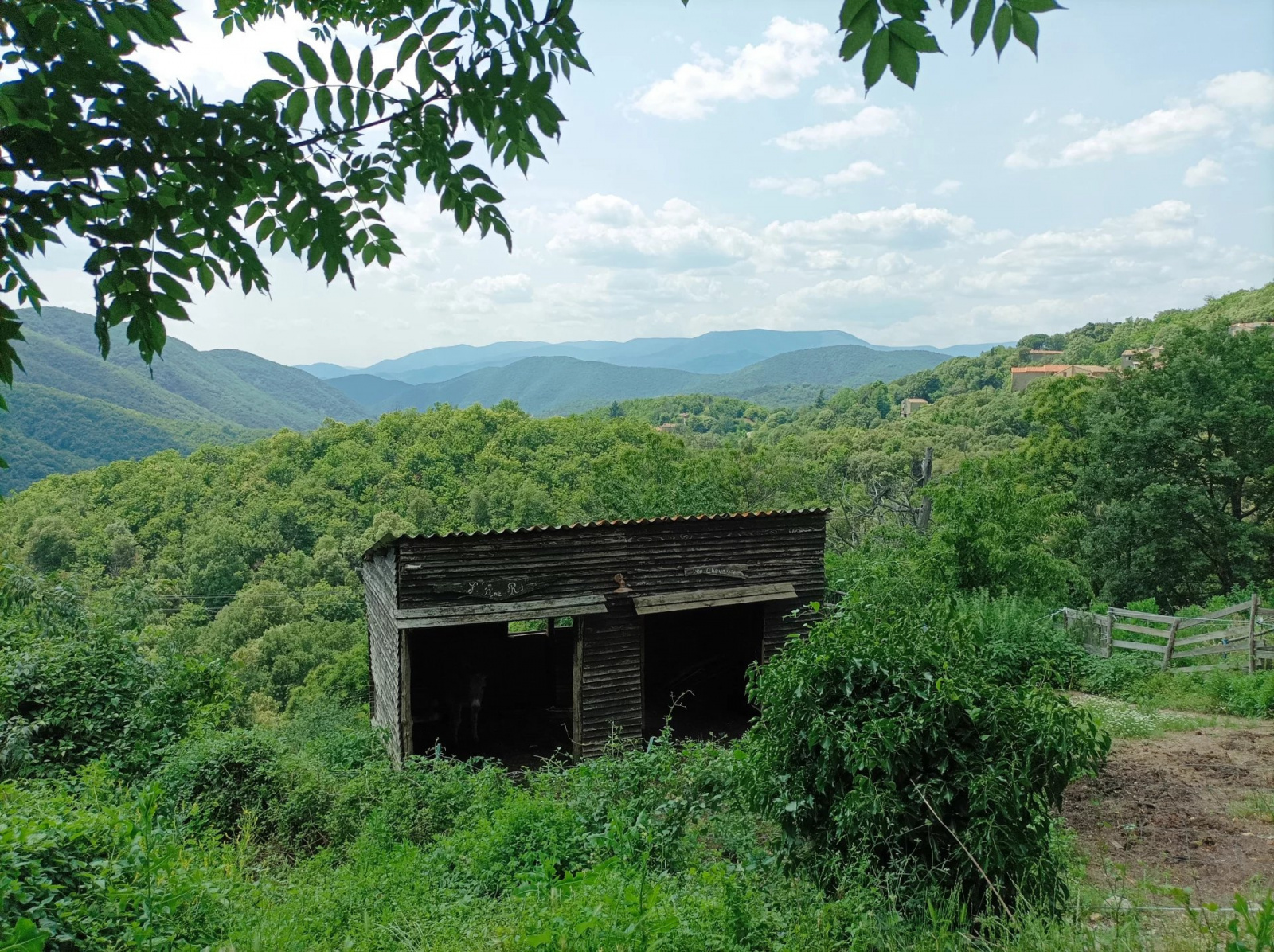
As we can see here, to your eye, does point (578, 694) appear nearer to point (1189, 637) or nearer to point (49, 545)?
point (1189, 637)

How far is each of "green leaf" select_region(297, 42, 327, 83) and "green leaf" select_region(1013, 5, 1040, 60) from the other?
1.76 meters

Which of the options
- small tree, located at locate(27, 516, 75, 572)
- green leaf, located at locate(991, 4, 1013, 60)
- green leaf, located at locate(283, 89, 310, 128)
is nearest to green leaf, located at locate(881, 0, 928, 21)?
green leaf, located at locate(991, 4, 1013, 60)

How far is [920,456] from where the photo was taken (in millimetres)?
52625

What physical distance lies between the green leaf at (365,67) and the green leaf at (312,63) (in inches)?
3.7

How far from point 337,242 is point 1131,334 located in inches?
3430

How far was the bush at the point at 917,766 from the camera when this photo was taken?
4629mm

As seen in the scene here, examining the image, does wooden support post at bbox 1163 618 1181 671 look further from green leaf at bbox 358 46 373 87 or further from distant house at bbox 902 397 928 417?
distant house at bbox 902 397 928 417

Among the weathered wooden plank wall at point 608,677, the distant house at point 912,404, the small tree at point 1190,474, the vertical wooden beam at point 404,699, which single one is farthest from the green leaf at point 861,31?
the distant house at point 912,404

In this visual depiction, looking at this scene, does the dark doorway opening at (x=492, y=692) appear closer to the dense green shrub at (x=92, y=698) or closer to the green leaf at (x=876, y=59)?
the dense green shrub at (x=92, y=698)

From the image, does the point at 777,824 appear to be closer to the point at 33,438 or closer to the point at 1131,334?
the point at 1131,334

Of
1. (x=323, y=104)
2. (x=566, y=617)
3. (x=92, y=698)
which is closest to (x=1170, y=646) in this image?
(x=566, y=617)

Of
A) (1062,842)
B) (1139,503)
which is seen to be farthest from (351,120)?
(1139,503)

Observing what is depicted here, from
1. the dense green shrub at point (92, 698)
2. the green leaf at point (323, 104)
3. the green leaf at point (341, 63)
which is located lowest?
the dense green shrub at point (92, 698)

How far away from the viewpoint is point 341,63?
229 cm
